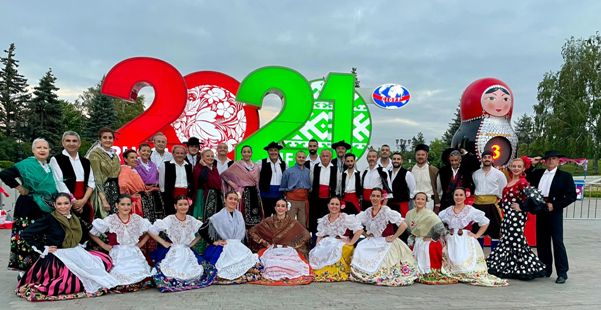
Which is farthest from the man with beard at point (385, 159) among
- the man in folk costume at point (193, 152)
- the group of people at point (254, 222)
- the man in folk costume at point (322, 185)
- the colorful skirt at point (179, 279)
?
Answer: the colorful skirt at point (179, 279)

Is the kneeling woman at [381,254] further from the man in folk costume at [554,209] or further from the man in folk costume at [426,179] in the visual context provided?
the man in folk costume at [554,209]

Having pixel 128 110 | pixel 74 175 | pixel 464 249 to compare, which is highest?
pixel 128 110

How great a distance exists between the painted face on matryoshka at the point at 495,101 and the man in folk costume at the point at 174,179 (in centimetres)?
546

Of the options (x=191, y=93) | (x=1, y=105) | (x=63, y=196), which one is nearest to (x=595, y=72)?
(x=191, y=93)

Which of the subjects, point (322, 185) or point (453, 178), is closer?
point (453, 178)

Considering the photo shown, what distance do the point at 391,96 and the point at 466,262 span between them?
576 centimetres

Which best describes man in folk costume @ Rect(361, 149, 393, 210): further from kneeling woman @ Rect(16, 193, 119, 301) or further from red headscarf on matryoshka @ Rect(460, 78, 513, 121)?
kneeling woman @ Rect(16, 193, 119, 301)

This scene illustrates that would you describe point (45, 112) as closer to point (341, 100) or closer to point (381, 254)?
point (341, 100)

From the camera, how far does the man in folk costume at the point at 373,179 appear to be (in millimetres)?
5980

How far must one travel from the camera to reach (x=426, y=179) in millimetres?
6242

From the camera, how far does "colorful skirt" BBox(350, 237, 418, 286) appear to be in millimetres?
4883

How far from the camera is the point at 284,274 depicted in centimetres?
488

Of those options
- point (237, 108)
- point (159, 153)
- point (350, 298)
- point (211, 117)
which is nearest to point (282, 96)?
point (237, 108)

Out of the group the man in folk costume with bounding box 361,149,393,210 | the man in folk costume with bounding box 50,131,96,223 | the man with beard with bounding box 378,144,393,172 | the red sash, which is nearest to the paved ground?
the man in folk costume with bounding box 50,131,96,223
